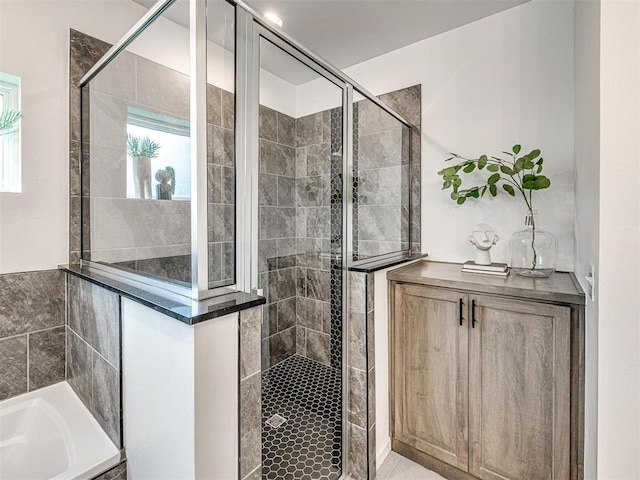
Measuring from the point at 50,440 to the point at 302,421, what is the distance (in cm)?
108

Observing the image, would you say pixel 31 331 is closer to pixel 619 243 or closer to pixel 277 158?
pixel 277 158

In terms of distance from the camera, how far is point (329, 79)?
1440 mm

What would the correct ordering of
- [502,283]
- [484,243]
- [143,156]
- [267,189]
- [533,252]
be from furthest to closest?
1. [484,243]
2. [533,252]
3. [502,283]
4. [143,156]
5. [267,189]

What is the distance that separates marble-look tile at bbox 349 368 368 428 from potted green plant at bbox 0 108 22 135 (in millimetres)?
2003

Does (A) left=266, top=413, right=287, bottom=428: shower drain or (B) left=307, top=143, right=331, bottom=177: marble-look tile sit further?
(B) left=307, top=143, right=331, bottom=177: marble-look tile

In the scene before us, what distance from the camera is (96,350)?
1.30 m

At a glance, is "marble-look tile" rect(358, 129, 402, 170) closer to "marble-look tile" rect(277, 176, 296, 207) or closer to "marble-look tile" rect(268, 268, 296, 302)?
"marble-look tile" rect(277, 176, 296, 207)

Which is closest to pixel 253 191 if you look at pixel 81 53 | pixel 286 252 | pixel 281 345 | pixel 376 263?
pixel 286 252

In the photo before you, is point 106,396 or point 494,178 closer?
point 106,396

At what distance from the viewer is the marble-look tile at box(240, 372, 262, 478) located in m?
0.92

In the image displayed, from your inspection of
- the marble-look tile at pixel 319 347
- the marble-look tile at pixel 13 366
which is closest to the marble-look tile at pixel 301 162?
the marble-look tile at pixel 319 347

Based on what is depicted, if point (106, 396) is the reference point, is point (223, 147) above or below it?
above

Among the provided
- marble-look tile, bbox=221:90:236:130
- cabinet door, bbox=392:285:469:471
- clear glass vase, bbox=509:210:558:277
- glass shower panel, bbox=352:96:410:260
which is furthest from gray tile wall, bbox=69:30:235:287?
clear glass vase, bbox=509:210:558:277

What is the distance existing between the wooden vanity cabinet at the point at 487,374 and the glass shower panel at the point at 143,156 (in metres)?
1.10
